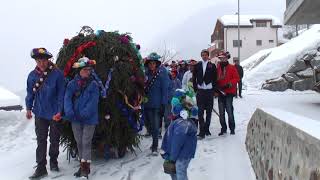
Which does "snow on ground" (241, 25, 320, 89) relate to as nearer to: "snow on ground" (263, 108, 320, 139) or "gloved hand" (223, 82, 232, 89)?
"gloved hand" (223, 82, 232, 89)

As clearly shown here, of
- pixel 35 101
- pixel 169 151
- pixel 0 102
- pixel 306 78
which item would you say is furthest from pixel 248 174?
pixel 306 78

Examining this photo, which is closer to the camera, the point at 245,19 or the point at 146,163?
the point at 146,163

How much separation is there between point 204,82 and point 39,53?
3701mm

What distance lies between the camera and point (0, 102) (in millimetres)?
14781

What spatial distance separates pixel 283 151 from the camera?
14.6ft

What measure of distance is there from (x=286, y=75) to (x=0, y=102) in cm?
1802

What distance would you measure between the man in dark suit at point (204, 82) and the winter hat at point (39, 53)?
3.49 m

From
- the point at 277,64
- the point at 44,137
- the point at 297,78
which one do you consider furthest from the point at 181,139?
the point at 277,64

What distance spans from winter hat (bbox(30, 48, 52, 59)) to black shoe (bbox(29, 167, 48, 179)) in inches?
64.9

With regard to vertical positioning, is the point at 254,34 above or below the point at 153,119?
above

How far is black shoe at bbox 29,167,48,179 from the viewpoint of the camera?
7109 mm

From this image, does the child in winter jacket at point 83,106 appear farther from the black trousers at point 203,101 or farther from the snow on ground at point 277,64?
the snow on ground at point 277,64

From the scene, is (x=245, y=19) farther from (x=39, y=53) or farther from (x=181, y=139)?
(x=181, y=139)

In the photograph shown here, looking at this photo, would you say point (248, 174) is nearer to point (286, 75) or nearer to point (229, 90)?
point (229, 90)
